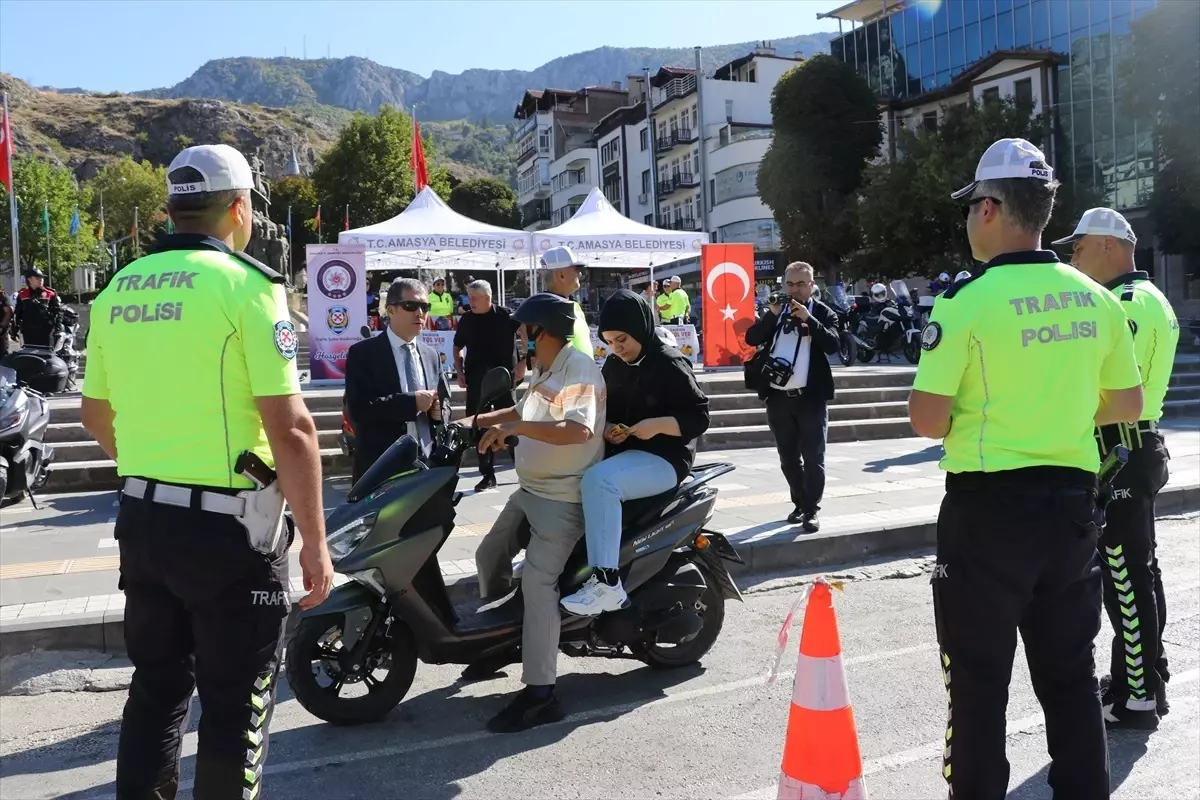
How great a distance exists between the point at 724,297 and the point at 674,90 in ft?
171

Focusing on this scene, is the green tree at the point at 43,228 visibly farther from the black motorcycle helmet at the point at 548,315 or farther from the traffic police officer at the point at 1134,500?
the traffic police officer at the point at 1134,500

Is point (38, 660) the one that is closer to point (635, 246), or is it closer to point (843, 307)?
point (635, 246)

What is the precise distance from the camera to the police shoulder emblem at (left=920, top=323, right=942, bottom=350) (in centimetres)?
268

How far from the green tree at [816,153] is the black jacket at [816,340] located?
37398mm

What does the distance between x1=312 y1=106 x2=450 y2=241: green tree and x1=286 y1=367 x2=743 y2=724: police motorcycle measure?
187ft

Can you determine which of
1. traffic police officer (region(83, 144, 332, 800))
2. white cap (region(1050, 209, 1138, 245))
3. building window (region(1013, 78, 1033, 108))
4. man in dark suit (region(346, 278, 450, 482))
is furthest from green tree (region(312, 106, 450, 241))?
traffic police officer (region(83, 144, 332, 800))

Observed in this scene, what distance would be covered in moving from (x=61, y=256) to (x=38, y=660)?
5563cm

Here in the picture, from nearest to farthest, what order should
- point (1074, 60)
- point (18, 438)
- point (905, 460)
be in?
point (18, 438) < point (905, 460) < point (1074, 60)

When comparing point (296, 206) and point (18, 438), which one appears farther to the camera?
point (296, 206)

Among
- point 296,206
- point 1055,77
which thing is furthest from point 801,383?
point 296,206

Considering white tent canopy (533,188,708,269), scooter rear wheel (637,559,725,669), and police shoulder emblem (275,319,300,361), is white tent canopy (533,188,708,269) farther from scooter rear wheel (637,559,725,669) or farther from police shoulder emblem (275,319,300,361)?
police shoulder emblem (275,319,300,361)

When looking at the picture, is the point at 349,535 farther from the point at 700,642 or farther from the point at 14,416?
the point at 14,416

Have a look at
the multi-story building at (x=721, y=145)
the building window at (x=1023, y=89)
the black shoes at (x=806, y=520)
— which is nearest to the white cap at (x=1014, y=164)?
the black shoes at (x=806, y=520)

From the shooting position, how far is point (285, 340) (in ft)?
8.53
